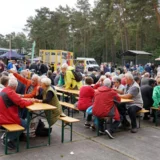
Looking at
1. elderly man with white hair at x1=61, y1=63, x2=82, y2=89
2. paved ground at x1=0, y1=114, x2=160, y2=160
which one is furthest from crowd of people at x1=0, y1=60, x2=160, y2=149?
elderly man with white hair at x1=61, y1=63, x2=82, y2=89

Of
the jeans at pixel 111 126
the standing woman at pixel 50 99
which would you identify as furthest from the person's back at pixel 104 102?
the standing woman at pixel 50 99

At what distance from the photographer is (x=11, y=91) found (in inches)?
169

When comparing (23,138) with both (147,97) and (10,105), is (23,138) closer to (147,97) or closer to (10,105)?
(10,105)

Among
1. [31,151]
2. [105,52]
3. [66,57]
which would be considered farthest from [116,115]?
[105,52]

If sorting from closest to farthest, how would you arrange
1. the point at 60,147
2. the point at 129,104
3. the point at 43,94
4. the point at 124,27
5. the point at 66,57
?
the point at 60,147, the point at 43,94, the point at 129,104, the point at 66,57, the point at 124,27

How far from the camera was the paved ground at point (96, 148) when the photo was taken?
13.7 ft

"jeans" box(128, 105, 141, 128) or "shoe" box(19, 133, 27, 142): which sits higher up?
"jeans" box(128, 105, 141, 128)

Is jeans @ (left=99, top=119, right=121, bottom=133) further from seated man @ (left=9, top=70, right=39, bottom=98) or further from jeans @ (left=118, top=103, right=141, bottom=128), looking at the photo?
seated man @ (left=9, top=70, right=39, bottom=98)

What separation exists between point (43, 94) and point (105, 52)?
4796 centimetres

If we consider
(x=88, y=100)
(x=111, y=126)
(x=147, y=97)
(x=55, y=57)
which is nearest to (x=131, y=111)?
(x=111, y=126)

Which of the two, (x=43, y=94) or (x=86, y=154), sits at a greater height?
(x=43, y=94)

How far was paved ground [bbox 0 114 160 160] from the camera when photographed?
4168mm

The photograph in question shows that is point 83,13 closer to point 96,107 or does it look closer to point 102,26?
point 102,26

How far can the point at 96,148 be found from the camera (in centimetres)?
461
